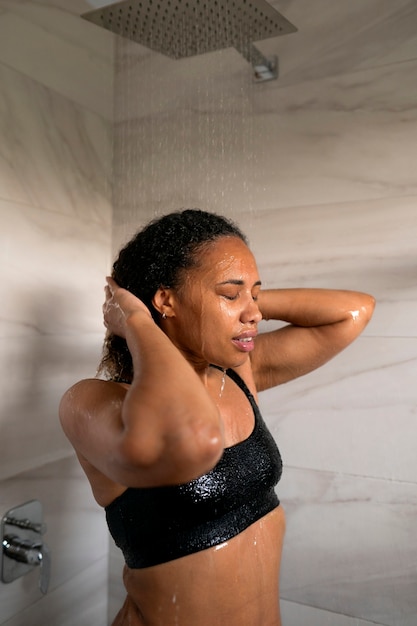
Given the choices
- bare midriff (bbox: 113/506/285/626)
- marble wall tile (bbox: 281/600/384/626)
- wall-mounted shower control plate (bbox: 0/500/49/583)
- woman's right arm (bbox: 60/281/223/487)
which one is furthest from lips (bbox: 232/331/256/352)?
marble wall tile (bbox: 281/600/384/626)

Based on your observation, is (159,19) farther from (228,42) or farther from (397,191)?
(397,191)

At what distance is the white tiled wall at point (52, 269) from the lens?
1.38 meters

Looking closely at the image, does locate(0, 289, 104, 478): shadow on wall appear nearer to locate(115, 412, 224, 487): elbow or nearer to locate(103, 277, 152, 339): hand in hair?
locate(103, 277, 152, 339): hand in hair

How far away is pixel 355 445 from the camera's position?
144 centimetres

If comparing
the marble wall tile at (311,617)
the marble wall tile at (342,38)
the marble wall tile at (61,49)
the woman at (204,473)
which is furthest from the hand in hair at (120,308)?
the marble wall tile at (311,617)

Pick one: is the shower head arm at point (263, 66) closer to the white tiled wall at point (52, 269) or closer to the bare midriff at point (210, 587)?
the white tiled wall at point (52, 269)

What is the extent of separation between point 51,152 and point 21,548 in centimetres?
95

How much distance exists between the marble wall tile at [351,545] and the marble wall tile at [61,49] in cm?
115

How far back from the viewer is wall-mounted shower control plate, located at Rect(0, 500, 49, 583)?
1.32m

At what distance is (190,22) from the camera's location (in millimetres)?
1126

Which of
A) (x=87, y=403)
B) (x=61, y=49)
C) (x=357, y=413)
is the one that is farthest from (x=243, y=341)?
(x=61, y=49)

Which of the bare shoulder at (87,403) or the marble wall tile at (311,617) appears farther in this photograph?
the marble wall tile at (311,617)

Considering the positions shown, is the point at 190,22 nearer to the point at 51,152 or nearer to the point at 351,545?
the point at 51,152

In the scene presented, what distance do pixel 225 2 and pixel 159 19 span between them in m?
0.13
